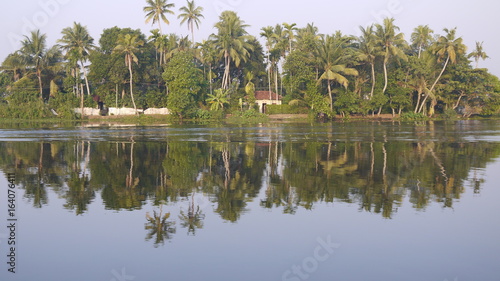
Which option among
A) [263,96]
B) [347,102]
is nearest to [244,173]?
[347,102]

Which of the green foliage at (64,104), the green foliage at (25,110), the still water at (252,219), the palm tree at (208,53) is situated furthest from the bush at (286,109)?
the still water at (252,219)

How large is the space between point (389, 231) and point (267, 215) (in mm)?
2764

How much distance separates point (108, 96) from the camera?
74500 mm

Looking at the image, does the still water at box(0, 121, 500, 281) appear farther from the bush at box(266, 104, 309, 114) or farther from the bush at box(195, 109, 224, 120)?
the bush at box(266, 104, 309, 114)

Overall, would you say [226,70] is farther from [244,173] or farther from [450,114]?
[244,173]

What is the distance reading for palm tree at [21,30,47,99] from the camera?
7388cm

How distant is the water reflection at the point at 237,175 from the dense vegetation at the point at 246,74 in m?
41.4

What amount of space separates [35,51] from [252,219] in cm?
7063

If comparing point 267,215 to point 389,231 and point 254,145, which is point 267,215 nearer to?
point 389,231

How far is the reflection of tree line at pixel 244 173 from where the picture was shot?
1365 cm

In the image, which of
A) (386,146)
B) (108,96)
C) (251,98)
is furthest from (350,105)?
(386,146)

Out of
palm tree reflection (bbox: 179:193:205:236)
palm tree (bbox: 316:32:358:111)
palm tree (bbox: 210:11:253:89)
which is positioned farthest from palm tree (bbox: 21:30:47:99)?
palm tree reflection (bbox: 179:193:205:236)

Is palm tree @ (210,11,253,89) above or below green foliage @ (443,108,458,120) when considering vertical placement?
above

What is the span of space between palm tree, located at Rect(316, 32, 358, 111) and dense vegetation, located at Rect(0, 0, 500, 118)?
12 cm
